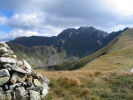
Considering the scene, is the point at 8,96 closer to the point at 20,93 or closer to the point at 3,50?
the point at 20,93

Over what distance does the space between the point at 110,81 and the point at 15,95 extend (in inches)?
357

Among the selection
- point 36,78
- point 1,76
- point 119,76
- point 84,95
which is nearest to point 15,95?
point 1,76

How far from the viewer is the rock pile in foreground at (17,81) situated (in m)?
11.8

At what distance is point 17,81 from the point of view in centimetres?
1280

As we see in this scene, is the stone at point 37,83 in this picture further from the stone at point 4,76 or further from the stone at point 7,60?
the stone at point 7,60

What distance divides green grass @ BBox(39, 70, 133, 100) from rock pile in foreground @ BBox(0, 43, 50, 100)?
1.07 meters

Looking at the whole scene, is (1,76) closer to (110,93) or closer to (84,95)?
(84,95)

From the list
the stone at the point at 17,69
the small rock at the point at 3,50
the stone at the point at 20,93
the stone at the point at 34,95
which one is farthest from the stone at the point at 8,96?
the small rock at the point at 3,50

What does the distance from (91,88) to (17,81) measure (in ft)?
20.6

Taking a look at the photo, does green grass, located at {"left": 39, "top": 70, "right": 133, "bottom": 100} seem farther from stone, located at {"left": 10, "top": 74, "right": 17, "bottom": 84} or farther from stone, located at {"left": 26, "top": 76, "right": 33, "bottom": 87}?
stone, located at {"left": 10, "top": 74, "right": 17, "bottom": 84}

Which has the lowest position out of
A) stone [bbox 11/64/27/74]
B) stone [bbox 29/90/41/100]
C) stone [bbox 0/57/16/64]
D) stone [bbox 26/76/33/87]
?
stone [bbox 29/90/41/100]

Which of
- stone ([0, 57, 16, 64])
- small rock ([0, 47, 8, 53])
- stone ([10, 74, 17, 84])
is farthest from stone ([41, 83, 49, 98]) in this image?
small rock ([0, 47, 8, 53])

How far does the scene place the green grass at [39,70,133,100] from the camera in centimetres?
1293

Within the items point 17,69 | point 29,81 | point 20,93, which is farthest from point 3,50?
point 20,93
